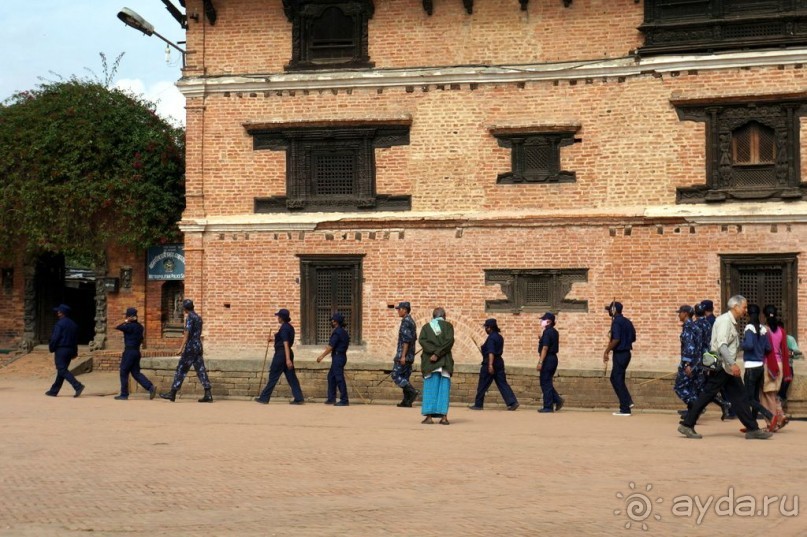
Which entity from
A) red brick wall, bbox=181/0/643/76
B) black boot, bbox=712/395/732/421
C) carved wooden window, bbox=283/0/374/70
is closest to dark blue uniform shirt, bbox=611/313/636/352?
black boot, bbox=712/395/732/421

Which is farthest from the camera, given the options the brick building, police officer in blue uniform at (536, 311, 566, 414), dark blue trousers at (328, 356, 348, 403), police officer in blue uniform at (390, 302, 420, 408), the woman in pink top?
the brick building

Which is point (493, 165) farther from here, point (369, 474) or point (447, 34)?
point (369, 474)

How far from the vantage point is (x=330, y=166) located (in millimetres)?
26250

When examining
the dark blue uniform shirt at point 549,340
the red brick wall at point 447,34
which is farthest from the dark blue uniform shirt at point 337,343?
the red brick wall at point 447,34

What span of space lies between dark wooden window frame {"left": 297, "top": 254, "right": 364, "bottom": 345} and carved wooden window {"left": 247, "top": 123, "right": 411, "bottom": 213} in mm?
1023

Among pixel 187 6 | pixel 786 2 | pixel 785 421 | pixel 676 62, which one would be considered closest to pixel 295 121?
pixel 187 6

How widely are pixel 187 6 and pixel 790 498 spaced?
19623mm

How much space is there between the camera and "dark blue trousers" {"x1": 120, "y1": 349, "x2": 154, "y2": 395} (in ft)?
72.7

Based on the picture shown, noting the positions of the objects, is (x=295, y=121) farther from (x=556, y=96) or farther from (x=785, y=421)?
(x=785, y=421)

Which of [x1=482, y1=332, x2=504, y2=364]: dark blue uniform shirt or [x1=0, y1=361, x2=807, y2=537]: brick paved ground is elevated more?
[x1=482, y1=332, x2=504, y2=364]: dark blue uniform shirt

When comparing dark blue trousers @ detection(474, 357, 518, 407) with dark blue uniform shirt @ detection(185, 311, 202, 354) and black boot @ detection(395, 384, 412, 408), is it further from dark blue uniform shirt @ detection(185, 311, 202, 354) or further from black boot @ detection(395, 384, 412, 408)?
dark blue uniform shirt @ detection(185, 311, 202, 354)

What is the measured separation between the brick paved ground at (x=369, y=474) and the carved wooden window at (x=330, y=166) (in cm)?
780

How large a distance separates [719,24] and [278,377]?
10.7m

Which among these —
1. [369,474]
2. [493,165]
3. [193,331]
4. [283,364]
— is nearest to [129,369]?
[193,331]
